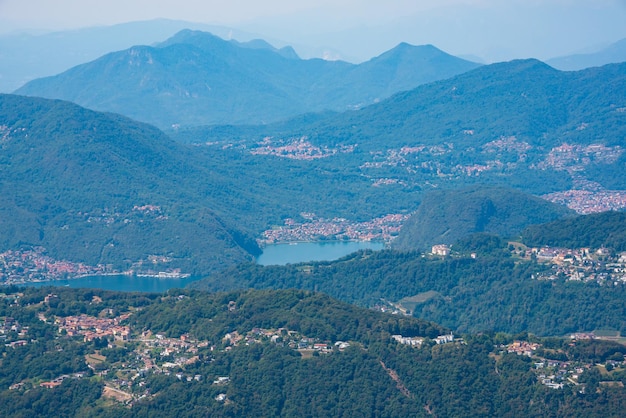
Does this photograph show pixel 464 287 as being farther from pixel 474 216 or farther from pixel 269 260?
pixel 269 260

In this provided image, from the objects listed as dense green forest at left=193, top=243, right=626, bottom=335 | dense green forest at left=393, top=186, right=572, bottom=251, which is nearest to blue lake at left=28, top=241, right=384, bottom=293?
dense green forest at left=393, top=186, right=572, bottom=251

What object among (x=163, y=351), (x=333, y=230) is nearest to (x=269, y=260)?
(x=333, y=230)

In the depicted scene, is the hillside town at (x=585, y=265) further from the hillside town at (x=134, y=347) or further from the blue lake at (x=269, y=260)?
the blue lake at (x=269, y=260)

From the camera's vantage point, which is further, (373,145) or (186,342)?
(373,145)

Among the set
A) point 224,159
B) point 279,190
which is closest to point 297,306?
point 279,190

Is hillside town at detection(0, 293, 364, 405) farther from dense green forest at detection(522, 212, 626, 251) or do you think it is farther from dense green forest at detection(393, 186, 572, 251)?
dense green forest at detection(393, 186, 572, 251)

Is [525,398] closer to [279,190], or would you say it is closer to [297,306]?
[297,306]

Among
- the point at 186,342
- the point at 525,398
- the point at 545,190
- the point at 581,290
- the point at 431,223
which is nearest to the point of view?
the point at 525,398

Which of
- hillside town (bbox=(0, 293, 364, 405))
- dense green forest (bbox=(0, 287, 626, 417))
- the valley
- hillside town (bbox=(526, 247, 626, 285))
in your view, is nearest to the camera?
dense green forest (bbox=(0, 287, 626, 417))
